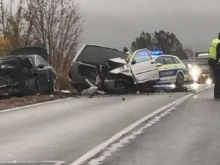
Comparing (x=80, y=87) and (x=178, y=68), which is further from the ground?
(x=178, y=68)

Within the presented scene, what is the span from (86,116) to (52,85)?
7239 millimetres

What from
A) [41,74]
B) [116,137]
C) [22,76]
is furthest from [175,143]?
[41,74]

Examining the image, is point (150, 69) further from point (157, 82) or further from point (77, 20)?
point (77, 20)

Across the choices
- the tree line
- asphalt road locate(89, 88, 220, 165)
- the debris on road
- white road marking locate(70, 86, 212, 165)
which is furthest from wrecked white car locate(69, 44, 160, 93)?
the tree line

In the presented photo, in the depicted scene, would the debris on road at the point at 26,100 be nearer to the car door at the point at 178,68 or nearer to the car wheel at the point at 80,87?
the car wheel at the point at 80,87

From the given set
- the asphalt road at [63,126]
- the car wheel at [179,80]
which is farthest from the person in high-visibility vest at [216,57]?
the car wheel at [179,80]

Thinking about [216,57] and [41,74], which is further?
[41,74]

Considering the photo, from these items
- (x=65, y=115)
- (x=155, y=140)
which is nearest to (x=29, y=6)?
(x=65, y=115)

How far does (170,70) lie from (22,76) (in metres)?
8.16

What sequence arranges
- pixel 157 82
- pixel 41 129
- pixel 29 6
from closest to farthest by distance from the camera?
pixel 41 129 < pixel 157 82 < pixel 29 6

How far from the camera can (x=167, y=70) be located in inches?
947

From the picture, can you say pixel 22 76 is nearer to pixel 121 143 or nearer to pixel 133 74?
pixel 133 74

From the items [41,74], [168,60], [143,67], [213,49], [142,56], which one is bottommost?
[41,74]

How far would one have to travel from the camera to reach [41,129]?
1131cm
